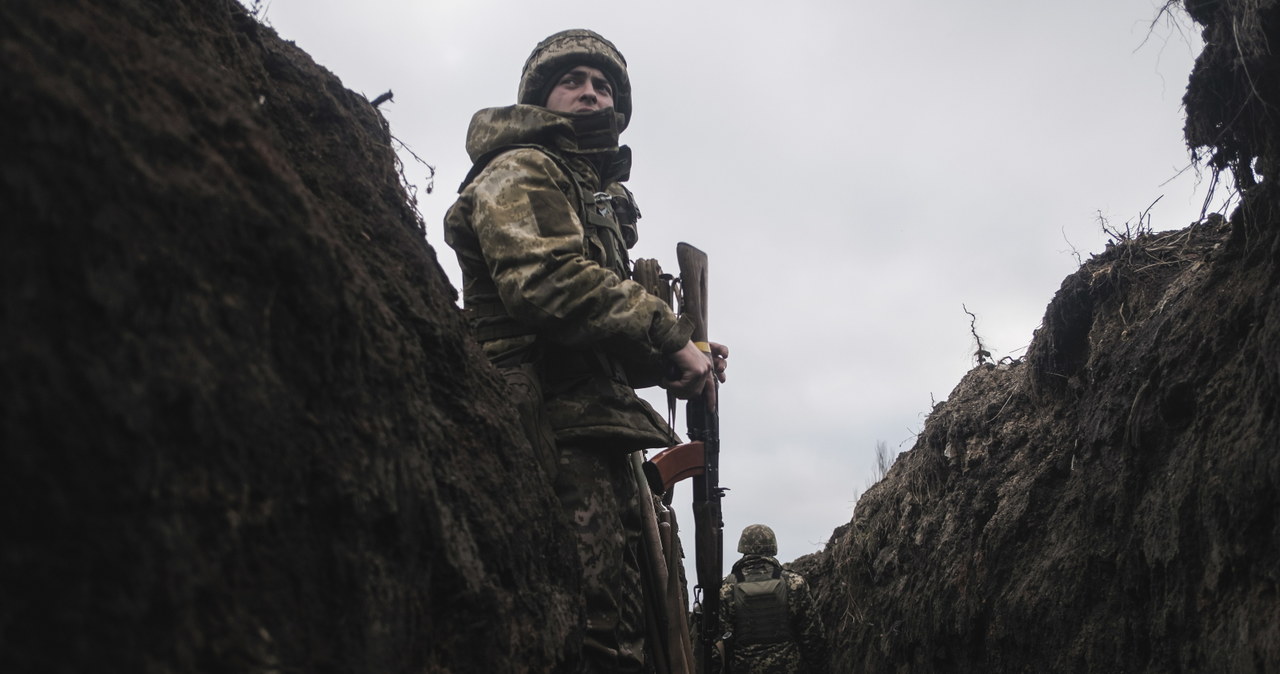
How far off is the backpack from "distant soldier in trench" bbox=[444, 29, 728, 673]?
17.5 ft

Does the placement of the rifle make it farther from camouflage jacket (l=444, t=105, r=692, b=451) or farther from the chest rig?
camouflage jacket (l=444, t=105, r=692, b=451)

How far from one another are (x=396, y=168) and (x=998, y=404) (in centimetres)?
475

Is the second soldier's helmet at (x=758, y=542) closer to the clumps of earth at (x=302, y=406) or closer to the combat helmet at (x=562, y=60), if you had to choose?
the clumps of earth at (x=302, y=406)

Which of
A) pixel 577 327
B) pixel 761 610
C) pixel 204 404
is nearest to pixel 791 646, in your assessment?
pixel 761 610

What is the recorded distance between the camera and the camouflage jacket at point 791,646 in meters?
Answer: 8.80

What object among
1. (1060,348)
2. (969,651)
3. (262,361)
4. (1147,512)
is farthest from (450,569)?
(1060,348)

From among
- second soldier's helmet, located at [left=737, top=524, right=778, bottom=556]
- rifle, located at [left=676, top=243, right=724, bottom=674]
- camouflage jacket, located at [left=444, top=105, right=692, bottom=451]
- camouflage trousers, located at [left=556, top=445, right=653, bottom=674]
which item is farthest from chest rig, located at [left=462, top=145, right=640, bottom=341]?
second soldier's helmet, located at [left=737, top=524, right=778, bottom=556]

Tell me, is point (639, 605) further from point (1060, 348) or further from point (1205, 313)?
point (1060, 348)

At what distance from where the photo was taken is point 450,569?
2.10 metres

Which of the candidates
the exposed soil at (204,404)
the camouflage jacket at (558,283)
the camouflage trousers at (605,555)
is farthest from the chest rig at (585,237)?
the exposed soil at (204,404)

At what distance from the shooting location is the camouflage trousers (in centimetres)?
329

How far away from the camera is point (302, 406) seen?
5.62 feet

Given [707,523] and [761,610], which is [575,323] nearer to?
[707,523]

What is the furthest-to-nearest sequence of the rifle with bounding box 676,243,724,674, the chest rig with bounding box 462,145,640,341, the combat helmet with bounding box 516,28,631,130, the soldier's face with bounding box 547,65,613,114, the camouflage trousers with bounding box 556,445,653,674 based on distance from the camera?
1. the rifle with bounding box 676,243,724,674
2. the combat helmet with bounding box 516,28,631,130
3. the soldier's face with bounding box 547,65,613,114
4. the chest rig with bounding box 462,145,640,341
5. the camouflage trousers with bounding box 556,445,653,674
